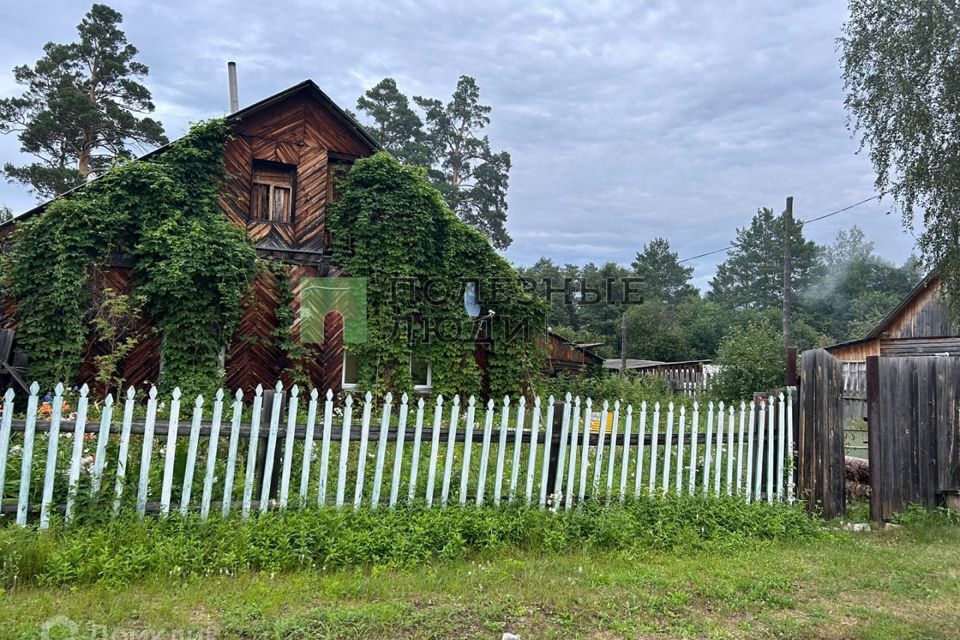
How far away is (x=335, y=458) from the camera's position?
5.96 metres

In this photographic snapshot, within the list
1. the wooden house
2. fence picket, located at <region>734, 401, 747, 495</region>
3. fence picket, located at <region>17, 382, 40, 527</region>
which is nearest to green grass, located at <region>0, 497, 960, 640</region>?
fence picket, located at <region>17, 382, 40, 527</region>

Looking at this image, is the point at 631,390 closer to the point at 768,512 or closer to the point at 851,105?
the point at 851,105

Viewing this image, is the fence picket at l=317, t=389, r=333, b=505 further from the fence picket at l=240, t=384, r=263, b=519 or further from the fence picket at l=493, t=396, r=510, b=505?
the fence picket at l=493, t=396, r=510, b=505

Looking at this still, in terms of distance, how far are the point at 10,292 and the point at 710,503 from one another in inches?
511

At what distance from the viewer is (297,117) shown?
14148 millimetres

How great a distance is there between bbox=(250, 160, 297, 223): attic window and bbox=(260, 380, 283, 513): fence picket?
9723mm

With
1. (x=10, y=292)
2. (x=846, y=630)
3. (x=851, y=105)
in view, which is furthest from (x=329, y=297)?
(x=851, y=105)

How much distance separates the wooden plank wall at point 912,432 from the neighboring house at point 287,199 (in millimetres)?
9708

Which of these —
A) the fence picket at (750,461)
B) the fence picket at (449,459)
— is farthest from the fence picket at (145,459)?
the fence picket at (750,461)

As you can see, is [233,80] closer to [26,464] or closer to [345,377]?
[345,377]

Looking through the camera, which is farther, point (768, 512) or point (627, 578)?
point (768, 512)

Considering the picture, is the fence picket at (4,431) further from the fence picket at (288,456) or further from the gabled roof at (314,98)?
the gabled roof at (314,98)

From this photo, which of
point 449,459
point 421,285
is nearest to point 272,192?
point 421,285

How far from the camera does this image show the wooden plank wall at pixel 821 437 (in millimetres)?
6570
